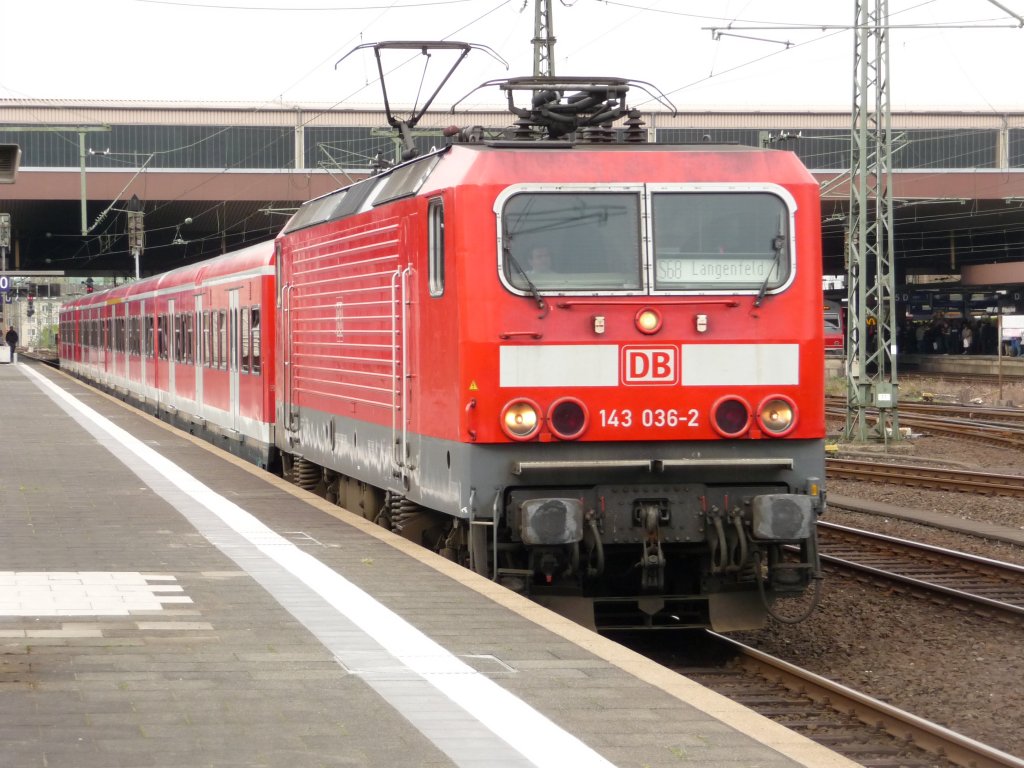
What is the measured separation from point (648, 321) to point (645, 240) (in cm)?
49

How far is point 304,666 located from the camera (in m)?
6.29

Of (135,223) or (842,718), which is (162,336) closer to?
(135,223)

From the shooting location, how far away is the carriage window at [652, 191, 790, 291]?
892cm

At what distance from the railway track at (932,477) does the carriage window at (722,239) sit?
9.69 meters

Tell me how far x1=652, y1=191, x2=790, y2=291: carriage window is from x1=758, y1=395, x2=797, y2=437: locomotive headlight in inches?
26.1

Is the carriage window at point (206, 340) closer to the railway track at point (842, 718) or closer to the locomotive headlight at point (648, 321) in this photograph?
the locomotive headlight at point (648, 321)

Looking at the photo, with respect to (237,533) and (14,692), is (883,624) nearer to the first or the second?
(237,533)

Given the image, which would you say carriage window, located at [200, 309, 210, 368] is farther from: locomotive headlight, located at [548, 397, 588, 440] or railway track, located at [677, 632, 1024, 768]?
A: railway track, located at [677, 632, 1024, 768]

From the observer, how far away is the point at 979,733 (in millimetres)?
7512

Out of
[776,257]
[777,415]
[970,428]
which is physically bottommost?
[970,428]

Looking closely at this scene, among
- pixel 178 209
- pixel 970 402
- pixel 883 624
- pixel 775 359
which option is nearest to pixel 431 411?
pixel 775 359

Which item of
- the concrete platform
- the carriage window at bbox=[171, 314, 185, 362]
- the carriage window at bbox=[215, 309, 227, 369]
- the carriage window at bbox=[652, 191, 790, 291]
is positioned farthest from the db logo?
the carriage window at bbox=[171, 314, 185, 362]

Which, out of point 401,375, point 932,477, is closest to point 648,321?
point 401,375

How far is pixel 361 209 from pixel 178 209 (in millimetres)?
40297
